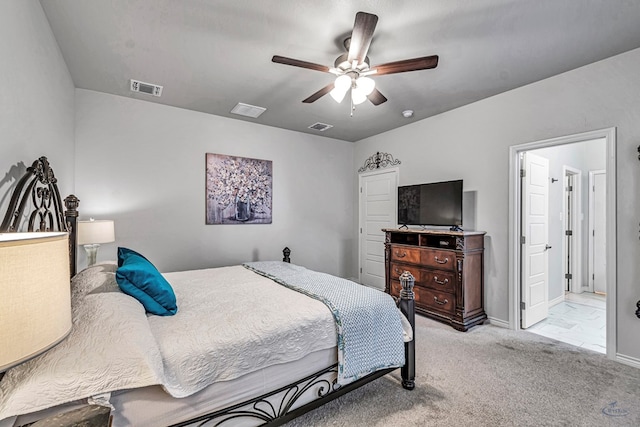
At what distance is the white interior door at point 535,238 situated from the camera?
338 cm

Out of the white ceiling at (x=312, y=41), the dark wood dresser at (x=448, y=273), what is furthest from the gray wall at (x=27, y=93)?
the dark wood dresser at (x=448, y=273)

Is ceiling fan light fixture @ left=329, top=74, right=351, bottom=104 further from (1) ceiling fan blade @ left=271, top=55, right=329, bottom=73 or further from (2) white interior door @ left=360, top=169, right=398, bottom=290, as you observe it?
(2) white interior door @ left=360, top=169, right=398, bottom=290

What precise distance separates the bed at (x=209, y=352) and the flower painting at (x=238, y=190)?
6.02ft

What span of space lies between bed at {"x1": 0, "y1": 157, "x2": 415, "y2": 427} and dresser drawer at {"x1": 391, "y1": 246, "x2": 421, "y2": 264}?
5.55 ft

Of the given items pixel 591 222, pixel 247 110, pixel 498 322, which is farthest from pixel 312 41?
pixel 591 222

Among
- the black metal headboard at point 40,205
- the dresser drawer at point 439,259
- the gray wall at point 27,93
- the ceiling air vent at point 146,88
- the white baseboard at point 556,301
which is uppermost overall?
the ceiling air vent at point 146,88

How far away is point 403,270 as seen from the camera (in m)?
4.01

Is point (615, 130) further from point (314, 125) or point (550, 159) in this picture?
point (314, 125)

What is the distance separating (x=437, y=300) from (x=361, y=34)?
3.03 m

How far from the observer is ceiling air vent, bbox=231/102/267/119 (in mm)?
3790

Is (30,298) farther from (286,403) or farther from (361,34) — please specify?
(361,34)

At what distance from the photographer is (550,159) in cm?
411

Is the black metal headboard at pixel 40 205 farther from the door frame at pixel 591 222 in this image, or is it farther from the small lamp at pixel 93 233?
the door frame at pixel 591 222

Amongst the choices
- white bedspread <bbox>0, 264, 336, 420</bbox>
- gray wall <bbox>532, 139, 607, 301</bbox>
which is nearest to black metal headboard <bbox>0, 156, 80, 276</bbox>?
white bedspread <bbox>0, 264, 336, 420</bbox>
